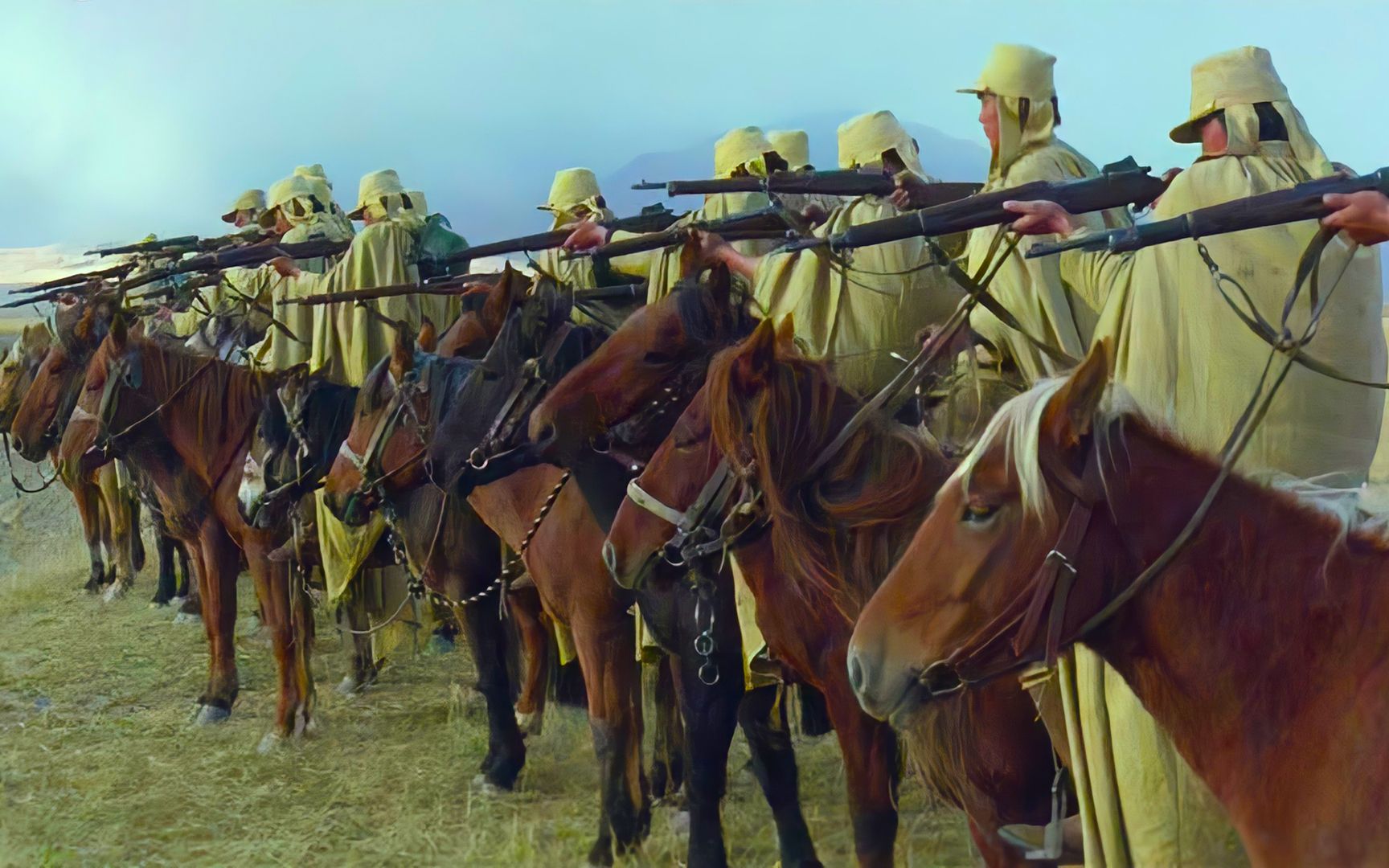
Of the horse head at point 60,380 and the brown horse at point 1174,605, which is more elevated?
the horse head at point 60,380

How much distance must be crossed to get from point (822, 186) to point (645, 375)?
1.85 metres

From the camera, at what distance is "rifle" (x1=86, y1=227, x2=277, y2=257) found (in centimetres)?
1206

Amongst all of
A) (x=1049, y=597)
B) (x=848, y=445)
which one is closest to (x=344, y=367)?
(x=848, y=445)

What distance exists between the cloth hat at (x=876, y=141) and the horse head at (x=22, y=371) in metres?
8.79

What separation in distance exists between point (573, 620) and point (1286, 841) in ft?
12.0

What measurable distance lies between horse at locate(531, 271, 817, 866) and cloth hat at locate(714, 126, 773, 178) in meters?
3.20

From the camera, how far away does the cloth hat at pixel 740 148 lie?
8156 millimetres

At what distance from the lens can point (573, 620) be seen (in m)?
5.80

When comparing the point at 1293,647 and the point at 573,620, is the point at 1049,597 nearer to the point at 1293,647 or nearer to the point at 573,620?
the point at 1293,647

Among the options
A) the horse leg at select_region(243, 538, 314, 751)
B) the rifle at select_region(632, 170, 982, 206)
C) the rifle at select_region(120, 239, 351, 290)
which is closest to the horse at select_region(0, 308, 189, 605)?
the rifle at select_region(120, 239, 351, 290)

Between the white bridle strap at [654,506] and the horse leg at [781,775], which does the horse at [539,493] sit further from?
the white bridle strap at [654,506]

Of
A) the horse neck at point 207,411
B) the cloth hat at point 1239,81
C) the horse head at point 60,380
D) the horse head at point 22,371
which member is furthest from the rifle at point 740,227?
the horse head at point 22,371

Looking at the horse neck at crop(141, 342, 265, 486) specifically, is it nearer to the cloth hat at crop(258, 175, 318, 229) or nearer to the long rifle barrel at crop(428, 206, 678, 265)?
the long rifle barrel at crop(428, 206, 678, 265)

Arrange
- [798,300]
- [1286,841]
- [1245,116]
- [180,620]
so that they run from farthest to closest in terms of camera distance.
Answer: [180,620] → [798,300] → [1245,116] → [1286,841]
